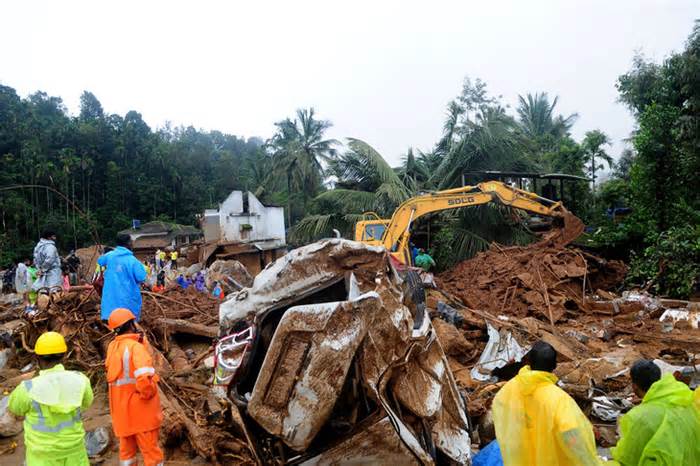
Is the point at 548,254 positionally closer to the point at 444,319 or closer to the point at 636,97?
the point at 444,319

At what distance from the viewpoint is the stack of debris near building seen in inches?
117

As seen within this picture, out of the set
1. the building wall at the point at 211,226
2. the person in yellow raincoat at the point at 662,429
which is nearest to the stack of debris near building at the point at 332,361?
the person in yellow raincoat at the point at 662,429

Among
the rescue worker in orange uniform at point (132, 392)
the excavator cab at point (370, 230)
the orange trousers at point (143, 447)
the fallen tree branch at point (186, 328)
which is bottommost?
the orange trousers at point (143, 447)

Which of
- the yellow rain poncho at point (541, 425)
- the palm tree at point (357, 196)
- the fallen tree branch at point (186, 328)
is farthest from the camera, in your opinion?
the palm tree at point (357, 196)

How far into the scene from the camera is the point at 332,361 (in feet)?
9.66

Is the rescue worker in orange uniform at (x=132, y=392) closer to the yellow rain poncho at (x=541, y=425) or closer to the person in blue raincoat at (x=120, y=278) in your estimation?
the person in blue raincoat at (x=120, y=278)

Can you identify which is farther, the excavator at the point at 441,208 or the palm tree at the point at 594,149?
the palm tree at the point at 594,149

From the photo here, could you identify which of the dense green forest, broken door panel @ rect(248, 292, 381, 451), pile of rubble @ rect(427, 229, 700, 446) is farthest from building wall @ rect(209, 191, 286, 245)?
broken door panel @ rect(248, 292, 381, 451)

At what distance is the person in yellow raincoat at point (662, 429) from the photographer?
89.6 inches

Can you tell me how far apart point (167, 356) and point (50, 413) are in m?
3.53

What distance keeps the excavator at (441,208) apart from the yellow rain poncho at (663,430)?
8.89m

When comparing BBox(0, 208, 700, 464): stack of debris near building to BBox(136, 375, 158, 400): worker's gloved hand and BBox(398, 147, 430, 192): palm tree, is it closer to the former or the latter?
BBox(136, 375, 158, 400): worker's gloved hand

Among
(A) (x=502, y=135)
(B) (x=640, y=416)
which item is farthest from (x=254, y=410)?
(A) (x=502, y=135)

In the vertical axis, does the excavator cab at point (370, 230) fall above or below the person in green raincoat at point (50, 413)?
above
